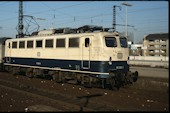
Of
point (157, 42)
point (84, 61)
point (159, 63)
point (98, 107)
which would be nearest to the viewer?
point (98, 107)

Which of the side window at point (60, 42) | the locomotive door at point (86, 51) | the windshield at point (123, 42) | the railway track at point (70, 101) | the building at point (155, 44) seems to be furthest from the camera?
the building at point (155, 44)

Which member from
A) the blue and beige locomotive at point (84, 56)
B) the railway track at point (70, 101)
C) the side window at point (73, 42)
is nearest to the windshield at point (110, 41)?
the blue and beige locomotive at point (84, 56)

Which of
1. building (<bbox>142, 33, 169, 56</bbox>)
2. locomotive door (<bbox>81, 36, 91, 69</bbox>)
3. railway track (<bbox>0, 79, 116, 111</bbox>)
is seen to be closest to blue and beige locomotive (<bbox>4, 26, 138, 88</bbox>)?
locomotive door (<bbox>81, 36, 91, 69</bbox>)

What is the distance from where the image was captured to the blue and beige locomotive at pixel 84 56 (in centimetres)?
1574

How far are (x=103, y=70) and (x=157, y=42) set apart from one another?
8497 cm

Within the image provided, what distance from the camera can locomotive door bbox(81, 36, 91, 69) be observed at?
16.3 metres

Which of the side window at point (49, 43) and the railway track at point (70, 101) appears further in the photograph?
the side window at point (49, 43)

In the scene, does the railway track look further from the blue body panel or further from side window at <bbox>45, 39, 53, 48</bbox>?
side window at <bbox>45, 39, 53, 48</bbox>

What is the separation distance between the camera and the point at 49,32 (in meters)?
20.6

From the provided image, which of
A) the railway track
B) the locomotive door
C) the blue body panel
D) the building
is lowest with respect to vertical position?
the railway track

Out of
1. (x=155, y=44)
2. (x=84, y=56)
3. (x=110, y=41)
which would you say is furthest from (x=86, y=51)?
(x=155, y=44)

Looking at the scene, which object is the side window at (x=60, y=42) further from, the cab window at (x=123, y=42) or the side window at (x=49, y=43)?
the cab window at (x=123, y=42)

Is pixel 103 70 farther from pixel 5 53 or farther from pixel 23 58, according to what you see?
pixel 5 53

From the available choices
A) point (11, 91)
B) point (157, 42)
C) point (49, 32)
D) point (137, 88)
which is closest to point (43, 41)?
point (49, 32)
